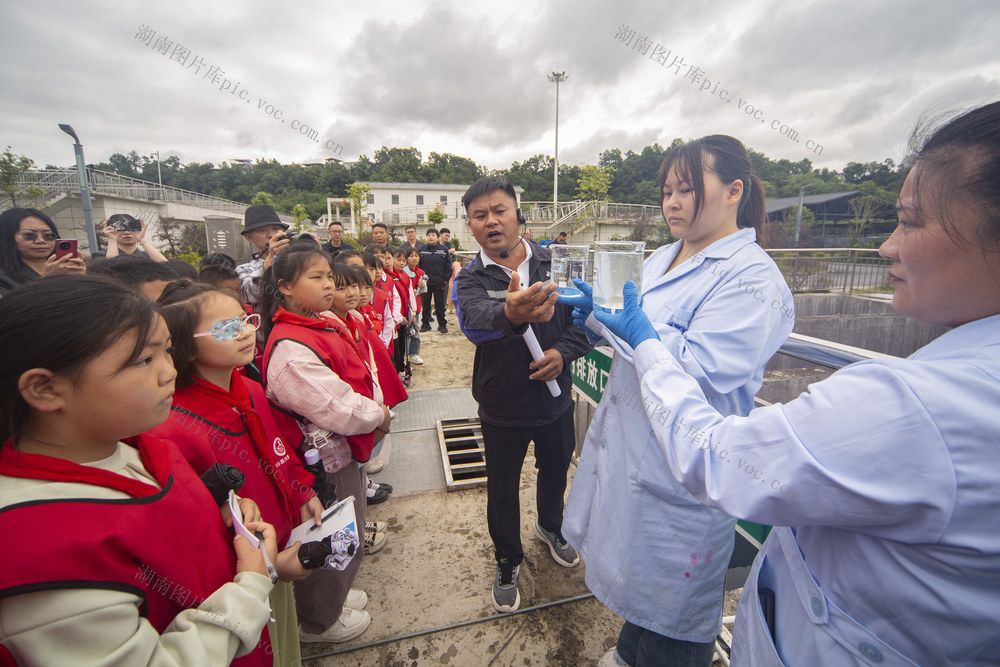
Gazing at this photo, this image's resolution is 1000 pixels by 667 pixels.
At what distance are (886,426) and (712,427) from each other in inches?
12.0

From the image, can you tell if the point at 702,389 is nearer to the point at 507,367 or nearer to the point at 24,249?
the point at 507,367

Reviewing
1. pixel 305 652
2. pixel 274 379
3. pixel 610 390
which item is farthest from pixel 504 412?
pixel 305 652

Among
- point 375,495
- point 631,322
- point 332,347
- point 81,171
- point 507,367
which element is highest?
point 81,171

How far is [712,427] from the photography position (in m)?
0.96

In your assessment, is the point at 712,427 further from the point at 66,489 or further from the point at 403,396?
the point at 403,396

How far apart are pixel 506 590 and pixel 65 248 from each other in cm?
346

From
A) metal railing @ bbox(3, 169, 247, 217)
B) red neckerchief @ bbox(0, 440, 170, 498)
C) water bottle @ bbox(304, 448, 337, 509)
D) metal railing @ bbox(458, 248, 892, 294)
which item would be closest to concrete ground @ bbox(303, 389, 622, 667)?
water bottle @ bbox(304, 448, 337, 509)

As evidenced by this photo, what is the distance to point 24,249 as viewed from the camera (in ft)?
9.55

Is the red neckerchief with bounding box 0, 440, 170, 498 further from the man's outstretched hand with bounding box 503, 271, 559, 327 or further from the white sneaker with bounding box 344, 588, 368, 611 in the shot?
the white sneaker with bounding box 344, 588, 368, 611

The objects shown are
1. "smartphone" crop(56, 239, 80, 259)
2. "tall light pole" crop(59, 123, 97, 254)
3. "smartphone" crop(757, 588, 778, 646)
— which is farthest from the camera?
"tall light pole" crop(59, 123, 97, 254)

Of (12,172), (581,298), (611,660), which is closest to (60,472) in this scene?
(581,298)

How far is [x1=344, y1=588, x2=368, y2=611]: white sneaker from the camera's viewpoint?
224 cm

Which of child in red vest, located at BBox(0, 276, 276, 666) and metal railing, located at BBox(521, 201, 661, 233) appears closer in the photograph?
child in red vest, located at BBox(0, 276, 276, 666)

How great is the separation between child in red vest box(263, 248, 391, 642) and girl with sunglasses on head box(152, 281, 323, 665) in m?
0.29
